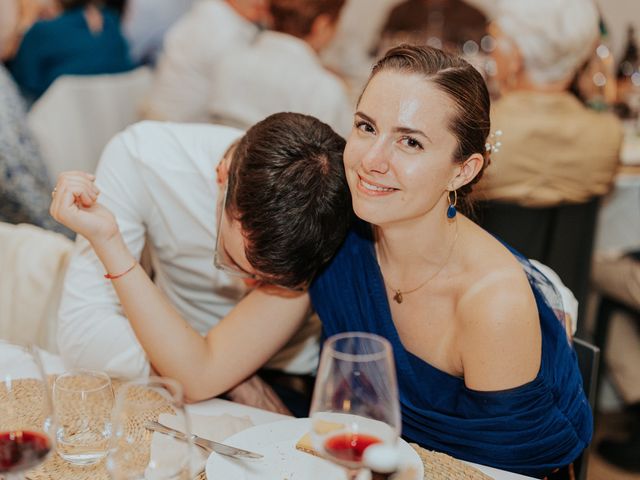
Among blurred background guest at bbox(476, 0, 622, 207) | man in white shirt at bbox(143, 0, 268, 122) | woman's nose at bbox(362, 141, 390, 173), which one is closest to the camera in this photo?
woman's nose at bbox(362, 141, 390, 173)

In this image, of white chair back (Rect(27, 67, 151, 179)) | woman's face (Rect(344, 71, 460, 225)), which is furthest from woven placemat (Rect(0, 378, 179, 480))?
white chair back (Rect(27, 67, 151, 179))

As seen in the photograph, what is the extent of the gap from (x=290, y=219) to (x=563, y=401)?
2.08 feet

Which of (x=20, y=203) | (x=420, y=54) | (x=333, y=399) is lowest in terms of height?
(x=20, y=203)

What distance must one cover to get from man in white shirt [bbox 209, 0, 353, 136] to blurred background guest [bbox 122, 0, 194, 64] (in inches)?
72.6

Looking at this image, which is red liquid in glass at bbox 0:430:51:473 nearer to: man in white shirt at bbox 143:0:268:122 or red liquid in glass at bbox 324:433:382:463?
red liquid in glass at bbox 324:433:382:463

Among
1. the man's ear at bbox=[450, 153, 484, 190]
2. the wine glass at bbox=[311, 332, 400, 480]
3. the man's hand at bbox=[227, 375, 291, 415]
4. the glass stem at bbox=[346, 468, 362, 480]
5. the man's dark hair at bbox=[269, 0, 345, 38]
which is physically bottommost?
the man's hand at bbox=[227, 375, 291, 415]

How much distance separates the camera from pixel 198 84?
3.77m

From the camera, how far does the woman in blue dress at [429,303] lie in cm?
148

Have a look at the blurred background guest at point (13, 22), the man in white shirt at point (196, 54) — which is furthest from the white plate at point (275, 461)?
the blurred background guest at point (13, 22)

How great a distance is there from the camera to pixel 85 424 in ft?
4.22

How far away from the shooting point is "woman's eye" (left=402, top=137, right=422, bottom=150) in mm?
1469

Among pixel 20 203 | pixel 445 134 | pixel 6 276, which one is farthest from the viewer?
pixel 20 203

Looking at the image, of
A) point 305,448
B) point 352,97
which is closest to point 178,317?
point 305,448

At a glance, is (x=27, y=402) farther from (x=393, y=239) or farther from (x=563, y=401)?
(x=563, y=401)
